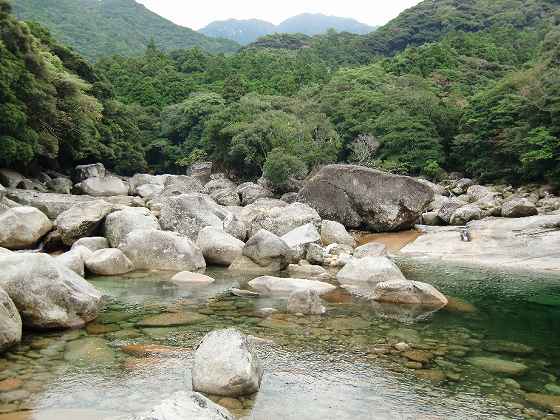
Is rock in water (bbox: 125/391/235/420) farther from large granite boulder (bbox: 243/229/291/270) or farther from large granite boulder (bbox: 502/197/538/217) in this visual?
large granite boulder (bbox: 502/197/538/217)

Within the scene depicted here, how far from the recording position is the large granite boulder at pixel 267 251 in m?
15.8

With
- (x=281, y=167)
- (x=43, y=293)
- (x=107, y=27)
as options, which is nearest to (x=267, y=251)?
(x=43, y=293)

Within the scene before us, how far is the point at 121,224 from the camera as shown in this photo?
1642 cm

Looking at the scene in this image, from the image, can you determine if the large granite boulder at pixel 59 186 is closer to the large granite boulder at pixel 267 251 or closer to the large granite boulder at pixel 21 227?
the large granite boulder at pixel 21 227

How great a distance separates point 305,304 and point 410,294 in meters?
3.01

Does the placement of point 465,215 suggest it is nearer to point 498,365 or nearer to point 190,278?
point 190,278

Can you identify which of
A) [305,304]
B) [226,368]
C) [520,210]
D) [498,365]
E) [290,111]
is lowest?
[305,304]

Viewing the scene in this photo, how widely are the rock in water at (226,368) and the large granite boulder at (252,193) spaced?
27.6 metres

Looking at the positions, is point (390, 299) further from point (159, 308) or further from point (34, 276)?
point (34, 276)

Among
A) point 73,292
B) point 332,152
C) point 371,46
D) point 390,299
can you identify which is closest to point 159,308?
point 73,292

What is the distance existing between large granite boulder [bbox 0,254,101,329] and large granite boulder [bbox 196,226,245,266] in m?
7.22

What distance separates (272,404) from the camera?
6352 millimetres

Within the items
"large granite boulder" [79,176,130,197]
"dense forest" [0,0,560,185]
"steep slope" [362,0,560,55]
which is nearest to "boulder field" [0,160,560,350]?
"dense forest" [0,0,560,185]

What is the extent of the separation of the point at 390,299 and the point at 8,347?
8.37m
